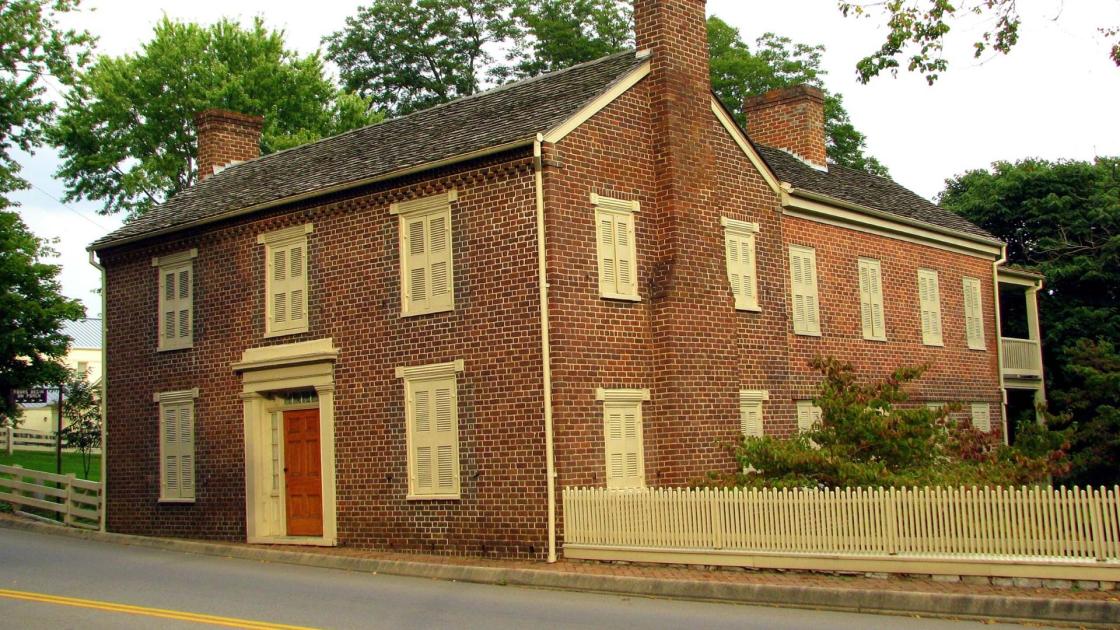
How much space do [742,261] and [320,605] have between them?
1068 cm

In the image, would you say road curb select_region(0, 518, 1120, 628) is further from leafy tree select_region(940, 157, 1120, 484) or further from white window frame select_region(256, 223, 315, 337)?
leafy tree select_region(940, 157, 1120, 484)

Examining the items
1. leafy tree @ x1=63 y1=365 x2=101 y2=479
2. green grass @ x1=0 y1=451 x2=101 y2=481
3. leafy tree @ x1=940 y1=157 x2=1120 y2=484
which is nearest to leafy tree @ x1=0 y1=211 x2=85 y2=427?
leafy tree @ x1=63 y1=365 x2=101 y2=479

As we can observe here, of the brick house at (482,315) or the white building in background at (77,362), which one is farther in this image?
the white building in background at (77,362)

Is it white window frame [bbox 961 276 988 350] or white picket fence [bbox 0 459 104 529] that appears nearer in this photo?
white picket fence [bbox 0 459 104 529]

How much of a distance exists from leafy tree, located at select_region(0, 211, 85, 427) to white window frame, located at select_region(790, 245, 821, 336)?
19901 millimetres

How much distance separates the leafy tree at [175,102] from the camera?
41625 millimetres

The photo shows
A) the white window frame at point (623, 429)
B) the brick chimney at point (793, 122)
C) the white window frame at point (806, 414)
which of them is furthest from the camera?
the brick chimney at point (793, 122)

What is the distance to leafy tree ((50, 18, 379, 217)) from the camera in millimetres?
41625

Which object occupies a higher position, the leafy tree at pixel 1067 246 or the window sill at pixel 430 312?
the leafy tree at pixel 1067 246

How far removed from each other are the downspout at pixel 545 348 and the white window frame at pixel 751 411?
4555 millimetres

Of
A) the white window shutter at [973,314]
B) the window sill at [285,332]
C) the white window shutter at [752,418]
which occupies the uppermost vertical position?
the white window shutter at [973,314]

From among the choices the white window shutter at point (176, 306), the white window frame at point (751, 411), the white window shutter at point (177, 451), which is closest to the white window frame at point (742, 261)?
the white window frame at point (751, 411)

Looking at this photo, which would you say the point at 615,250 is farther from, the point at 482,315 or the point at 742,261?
the point at 742,261

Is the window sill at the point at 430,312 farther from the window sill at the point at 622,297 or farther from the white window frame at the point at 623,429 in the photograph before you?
the white window frame at the point at 623,429
